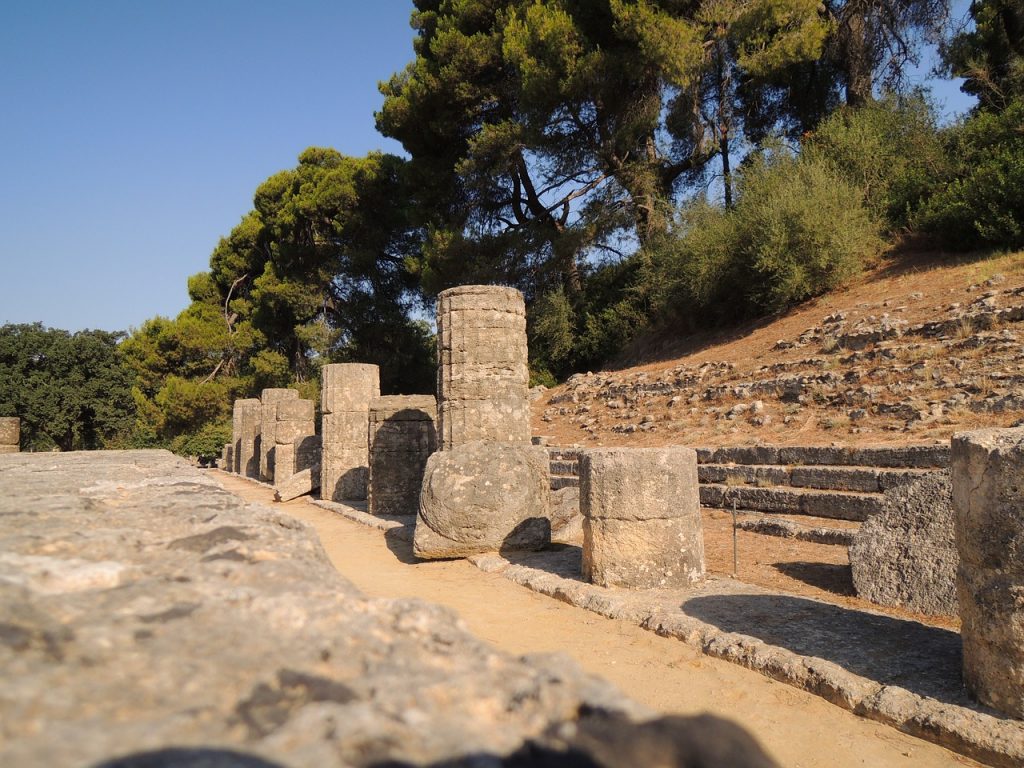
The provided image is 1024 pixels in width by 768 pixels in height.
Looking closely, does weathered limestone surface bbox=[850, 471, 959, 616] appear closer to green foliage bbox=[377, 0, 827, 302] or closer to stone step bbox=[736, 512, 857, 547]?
stone step bbox=[736, 512, 857, 547]

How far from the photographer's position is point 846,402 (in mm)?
11328

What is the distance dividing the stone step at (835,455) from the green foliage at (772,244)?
755 cm

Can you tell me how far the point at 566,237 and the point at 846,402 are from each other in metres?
11.5

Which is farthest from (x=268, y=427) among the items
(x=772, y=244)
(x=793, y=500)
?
(x=793, y=500)

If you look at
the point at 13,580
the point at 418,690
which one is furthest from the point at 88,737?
the point at 13,580

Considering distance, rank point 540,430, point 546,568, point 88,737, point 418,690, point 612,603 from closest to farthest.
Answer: point 88,737, point 418,690, point 612,603, point 546,568, point 540,430

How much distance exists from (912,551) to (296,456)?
13478 millimetres

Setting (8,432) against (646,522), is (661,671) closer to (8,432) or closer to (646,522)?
(646,522)

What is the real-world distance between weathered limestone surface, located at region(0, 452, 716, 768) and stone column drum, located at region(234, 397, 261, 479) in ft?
65.6

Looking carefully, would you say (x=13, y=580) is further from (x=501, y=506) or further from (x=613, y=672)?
(x=501, y=506)

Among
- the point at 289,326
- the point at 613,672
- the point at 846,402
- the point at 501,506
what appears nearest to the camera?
the point at 613,672

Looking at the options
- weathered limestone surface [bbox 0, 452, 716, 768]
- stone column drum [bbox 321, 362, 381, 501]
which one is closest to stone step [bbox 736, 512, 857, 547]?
weathered limestone surface [bbox 0, 452, 716, 768]

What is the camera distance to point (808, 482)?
9109mm

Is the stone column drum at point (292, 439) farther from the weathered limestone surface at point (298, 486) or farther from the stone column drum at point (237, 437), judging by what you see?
the stone column drum at point (237, 437)
